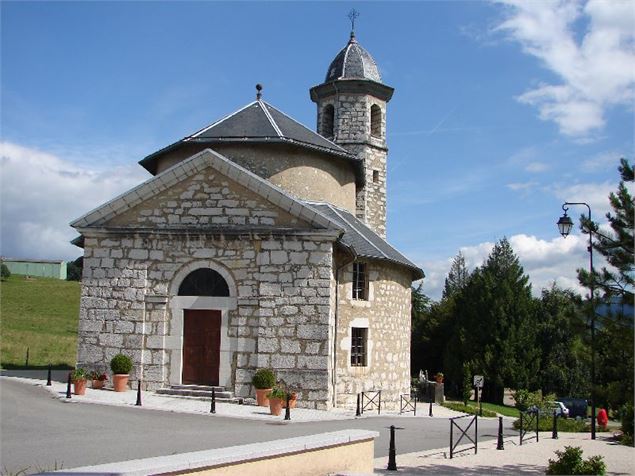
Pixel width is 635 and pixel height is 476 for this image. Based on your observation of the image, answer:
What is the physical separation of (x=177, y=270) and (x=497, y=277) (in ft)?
90.0

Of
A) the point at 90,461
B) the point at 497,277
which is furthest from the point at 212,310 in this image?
the point at 497,277

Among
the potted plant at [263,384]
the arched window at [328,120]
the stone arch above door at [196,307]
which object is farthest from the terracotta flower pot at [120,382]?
the arched window at [328,120]

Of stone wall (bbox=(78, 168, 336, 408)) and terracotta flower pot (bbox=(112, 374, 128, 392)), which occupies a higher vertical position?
stone wall (bbox=(78, 168, 336, 408))

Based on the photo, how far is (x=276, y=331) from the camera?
1727 cm

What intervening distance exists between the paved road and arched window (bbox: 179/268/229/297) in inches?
158

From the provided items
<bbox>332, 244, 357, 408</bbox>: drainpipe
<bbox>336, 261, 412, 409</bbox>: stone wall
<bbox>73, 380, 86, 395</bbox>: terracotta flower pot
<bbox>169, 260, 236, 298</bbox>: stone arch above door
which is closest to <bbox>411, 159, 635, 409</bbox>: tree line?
<bbox>336, 261, 412, 409</bbox>: stone wall

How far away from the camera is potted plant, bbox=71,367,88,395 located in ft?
54.0

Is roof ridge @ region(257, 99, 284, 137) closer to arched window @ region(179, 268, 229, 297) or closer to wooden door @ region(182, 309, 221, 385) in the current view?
arched window @ region(179, 268, 229, 297)

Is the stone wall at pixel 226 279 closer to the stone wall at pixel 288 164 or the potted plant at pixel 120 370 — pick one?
the potted plant at pixel 120 370

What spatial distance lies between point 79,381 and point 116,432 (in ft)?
16.5

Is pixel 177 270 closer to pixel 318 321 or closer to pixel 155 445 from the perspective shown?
pixel 318 321

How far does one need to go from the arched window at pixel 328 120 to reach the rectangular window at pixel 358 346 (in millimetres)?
12454

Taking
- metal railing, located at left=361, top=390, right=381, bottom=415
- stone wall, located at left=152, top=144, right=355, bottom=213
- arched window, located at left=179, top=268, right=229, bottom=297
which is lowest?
metal railing, located at left=361, top=390, right=381, bottom=415

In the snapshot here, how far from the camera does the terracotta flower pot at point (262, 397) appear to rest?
16578mm
